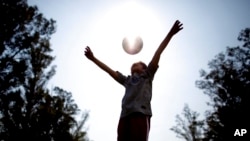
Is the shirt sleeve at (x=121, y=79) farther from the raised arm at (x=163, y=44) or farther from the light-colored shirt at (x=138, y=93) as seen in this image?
the raised arm at (x=163, y=44)

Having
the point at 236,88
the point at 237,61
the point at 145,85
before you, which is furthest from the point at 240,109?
the point at 145,85

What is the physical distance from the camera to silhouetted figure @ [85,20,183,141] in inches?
119

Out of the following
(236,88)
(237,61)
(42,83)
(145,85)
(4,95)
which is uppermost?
(237,61)

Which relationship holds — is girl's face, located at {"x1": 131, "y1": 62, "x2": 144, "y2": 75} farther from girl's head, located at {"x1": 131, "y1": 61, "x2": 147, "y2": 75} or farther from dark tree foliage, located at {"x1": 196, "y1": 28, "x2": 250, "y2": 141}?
dark tree foliage, located at {"x1": 196, "y1": 28, "x2": 250, "y2": 141}

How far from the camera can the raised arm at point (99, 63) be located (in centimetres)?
393

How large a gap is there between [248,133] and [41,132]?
17.3 m

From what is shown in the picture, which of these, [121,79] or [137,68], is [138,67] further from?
[121,79]

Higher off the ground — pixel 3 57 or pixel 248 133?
pixel 3 57

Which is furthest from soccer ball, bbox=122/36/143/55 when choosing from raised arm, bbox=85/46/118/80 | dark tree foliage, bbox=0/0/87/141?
dark tree foliage, bbox=0/0/87/141

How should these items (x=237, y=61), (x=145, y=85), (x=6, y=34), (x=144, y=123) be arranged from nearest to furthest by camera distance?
(x=144, y=123)
(x=145, y=85)
(x=6, y=34)
(x=237, y=61)

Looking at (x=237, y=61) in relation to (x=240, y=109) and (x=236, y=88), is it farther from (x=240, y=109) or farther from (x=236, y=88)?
(x=240, y=109)

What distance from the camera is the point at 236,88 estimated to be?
25.4 metres

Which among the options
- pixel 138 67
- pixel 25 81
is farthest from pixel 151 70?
pixel 25 81

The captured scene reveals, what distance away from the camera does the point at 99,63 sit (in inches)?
160
